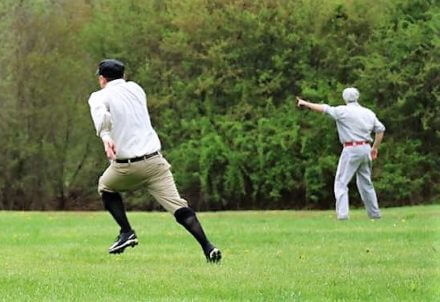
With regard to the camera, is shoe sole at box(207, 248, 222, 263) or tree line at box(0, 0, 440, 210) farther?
tree line at box(0, 0, 440, 210)

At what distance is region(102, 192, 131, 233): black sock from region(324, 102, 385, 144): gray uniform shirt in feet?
20.6

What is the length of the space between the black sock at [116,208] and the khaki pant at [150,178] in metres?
0.25

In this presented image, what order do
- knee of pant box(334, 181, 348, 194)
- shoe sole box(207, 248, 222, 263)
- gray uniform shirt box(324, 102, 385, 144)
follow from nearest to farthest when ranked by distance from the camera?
shoe sole box(207, 248, 222, 263), gray uniform shirt box(324, 102, 385, 144), knee of pant box(334, 181, 348, 194)

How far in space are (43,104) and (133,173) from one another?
2572cm

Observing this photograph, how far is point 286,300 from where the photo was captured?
6.75m

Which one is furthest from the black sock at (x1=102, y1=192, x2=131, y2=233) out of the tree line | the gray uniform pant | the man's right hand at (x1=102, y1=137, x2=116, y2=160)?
the tree line

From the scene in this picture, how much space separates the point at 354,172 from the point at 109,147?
7.63 m

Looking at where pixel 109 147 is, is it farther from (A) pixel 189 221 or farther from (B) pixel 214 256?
(B) pixel 214 256

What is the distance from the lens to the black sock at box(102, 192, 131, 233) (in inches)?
402

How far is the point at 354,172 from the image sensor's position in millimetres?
16141

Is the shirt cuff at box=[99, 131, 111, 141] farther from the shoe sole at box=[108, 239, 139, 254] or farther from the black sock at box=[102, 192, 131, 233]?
the shoe sole at box=[108, 239, 139, 254]

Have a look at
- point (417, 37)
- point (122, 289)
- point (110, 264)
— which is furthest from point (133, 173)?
point (417, 37)

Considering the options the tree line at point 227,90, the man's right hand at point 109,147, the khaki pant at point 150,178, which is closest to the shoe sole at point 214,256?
the khaki pant at point 150,178

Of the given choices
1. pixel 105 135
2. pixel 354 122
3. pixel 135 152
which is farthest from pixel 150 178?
pixel 354 122
